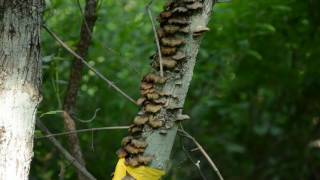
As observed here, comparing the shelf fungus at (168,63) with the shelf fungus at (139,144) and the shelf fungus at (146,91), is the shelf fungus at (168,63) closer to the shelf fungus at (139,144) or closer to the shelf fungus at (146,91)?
the shelf fungus at (146,91)

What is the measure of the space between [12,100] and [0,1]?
0.89 feet

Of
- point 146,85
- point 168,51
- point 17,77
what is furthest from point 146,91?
point 17,77

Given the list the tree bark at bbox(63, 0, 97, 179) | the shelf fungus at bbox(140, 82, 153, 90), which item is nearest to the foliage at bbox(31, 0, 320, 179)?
the tree bark at bbox(63, 0, 97, 179)

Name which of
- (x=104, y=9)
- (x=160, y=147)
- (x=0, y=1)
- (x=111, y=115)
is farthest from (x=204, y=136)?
(x=0, y=1)

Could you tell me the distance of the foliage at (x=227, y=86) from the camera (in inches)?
130

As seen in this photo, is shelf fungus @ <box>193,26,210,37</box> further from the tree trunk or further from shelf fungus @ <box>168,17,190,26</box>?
the tree trunk

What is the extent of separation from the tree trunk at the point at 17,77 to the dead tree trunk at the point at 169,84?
33 centimetres

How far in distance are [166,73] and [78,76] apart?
925mm

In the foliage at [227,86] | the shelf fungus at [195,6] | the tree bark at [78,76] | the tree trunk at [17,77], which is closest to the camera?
the tree trunk at [17,77]

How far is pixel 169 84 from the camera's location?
1.76 metres

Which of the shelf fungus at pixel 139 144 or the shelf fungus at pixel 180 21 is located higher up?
the shelf fungus at pixel 180 21

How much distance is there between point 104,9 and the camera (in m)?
3.52

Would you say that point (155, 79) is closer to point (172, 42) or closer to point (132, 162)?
point (172, 42)

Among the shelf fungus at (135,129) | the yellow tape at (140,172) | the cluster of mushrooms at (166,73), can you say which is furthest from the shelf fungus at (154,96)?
the yellow tape at (140,172)
